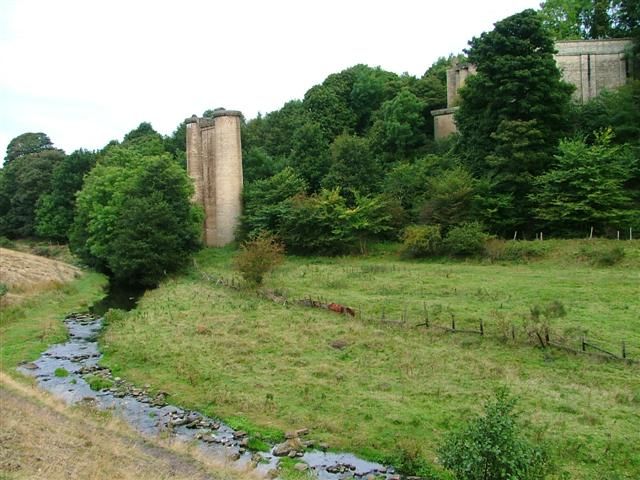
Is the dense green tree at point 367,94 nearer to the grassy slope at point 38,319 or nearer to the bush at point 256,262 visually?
the bush at point 256,262

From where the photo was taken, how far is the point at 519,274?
96.3ft

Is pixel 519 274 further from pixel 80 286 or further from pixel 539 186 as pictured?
pixel 80 286

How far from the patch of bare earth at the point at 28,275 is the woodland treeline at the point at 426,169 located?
312cm

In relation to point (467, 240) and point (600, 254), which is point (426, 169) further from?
point (600, 254)

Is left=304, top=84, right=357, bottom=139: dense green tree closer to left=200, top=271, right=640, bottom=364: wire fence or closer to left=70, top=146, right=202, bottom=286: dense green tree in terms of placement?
left=70, top=146, right=202, bottom=286: dense green tree

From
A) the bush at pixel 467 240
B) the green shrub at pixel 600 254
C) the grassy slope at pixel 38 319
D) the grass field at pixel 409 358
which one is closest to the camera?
the grass field at pixel 409 358

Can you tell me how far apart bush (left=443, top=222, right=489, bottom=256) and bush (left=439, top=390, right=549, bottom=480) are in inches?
969

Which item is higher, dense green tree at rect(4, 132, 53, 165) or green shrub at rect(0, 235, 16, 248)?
dense green tree at rect(4, 132, 53, 165)

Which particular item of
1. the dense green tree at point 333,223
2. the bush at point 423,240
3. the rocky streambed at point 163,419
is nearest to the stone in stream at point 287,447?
the rocky streambed at point 163,419

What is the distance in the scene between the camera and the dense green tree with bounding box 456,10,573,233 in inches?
1428

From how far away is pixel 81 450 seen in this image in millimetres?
12609

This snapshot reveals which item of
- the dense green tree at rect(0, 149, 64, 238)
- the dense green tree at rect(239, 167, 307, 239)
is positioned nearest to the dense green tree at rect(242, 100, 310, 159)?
the dense green tree at rect(239, 167, 307, 239)

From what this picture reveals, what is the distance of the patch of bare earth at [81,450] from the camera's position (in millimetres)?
11320

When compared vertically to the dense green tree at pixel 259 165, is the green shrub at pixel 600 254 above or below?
below
